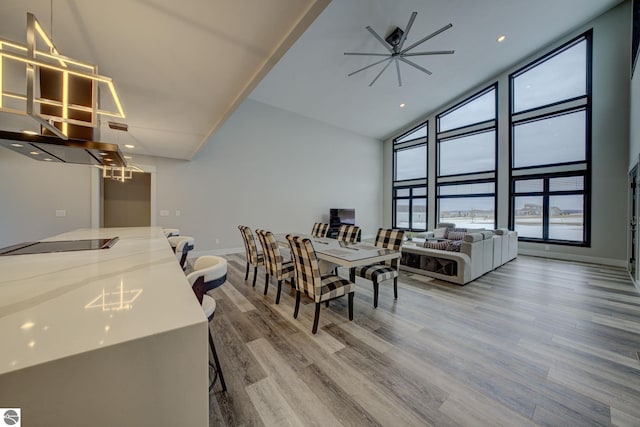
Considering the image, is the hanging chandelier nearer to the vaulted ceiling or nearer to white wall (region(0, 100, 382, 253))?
the vaulted ceiling

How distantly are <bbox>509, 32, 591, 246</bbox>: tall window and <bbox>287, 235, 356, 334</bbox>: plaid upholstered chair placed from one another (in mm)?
6319

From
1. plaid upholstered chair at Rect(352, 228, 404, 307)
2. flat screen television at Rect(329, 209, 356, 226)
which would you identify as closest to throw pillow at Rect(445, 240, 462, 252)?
plaid upholstered chair at Rect(352, 228, 404, 307)

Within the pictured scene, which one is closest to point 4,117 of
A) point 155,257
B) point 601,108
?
point 155,257

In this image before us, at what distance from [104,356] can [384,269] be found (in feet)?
9.31

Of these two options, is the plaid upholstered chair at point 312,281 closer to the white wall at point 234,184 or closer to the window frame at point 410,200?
the white wall at point 234,184

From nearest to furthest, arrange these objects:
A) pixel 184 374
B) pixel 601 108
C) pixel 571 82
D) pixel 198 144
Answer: pixel 184 374, pixel 198 144, pixel 601 108, pixel 571 82

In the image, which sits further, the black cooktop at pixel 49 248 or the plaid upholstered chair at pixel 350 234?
the plaid upholstered chair at pixel 350 234

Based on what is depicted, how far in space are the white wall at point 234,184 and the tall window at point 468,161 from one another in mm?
2944

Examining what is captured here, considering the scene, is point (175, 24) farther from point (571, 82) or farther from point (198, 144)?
point (571, 82)

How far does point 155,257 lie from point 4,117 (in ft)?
10.9

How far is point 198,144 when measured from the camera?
14.2ft

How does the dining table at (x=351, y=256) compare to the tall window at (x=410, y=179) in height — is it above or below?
below

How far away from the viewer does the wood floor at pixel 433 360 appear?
149 cm

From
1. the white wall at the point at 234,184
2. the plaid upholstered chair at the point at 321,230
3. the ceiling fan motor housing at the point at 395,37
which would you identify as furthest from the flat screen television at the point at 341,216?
the ceiling fan motor housing at the point at 395,37
